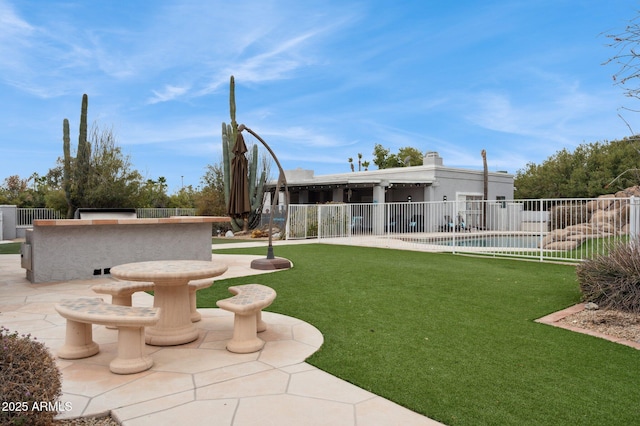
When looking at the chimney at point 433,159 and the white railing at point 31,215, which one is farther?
the chimney at point 433,159

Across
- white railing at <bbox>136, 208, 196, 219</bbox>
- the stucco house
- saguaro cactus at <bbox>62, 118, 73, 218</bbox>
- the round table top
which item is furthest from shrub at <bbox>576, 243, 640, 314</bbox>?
white railing at <bbox>136, 208, 196, 219</bbox>

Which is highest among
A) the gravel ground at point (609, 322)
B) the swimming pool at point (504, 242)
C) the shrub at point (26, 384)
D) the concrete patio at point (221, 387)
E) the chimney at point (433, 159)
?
the chimney at point (433, 159)

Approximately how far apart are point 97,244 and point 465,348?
283 inches

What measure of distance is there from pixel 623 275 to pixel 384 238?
38.4 ft

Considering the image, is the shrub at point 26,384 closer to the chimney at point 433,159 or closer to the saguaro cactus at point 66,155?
the saguaro cactus at point 66,155

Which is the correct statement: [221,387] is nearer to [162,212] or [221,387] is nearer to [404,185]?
[404,185]

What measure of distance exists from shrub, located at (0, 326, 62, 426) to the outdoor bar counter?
5502mm

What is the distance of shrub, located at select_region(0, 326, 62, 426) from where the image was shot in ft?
6.32

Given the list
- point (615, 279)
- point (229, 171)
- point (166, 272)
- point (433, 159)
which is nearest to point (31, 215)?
point (229, 171)

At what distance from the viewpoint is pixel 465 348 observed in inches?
157

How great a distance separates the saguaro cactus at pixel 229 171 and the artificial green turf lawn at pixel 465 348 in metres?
13.3

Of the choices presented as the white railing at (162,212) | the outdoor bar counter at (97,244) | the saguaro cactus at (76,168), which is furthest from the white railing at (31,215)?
the outdoor bar counter at (97,244)

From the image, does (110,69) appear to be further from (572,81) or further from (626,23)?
(572,81)

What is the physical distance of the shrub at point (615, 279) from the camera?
206 inches
